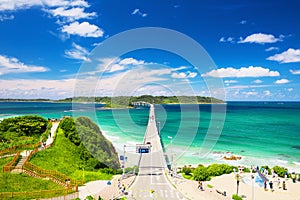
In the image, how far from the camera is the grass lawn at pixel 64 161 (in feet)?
66.7

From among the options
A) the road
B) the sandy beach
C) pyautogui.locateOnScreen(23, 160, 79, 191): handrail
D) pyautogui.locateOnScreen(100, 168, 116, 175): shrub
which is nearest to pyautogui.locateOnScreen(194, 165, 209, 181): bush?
the sandy beach

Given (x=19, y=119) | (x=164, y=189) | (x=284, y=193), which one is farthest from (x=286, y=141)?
(x=19, y=119)

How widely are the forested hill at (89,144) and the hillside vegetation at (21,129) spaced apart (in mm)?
5656

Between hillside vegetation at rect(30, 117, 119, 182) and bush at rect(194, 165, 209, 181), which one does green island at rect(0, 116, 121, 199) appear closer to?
hillside vegetation at rect(30, 117, 119, 182)

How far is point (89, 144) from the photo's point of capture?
79.5 feet

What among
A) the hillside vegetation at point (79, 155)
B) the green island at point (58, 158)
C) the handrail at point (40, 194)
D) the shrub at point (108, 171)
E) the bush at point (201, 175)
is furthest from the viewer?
the shrub at point (108, 171)

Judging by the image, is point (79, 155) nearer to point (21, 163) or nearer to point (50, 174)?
point (50, 174)

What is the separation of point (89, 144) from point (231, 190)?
45.5ft

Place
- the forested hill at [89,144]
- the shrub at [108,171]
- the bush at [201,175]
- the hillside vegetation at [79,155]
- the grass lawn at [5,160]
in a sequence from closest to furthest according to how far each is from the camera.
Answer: the grass lawn at [5,160]
the hillside vegetation at [79,155]
the bush at [201,175]
the shrub at [108,171]
the forested hill at [89,144]

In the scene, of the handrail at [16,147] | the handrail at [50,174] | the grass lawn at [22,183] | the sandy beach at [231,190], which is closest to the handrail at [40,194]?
the grass lawn at [22,183]

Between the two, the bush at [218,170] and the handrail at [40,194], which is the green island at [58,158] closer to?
the handrail at [40,194]

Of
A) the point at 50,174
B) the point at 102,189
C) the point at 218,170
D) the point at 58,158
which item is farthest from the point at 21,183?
the point at 218,170

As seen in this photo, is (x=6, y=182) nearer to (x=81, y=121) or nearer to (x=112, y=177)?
(x=112, y=177)

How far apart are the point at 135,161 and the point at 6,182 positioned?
1328 centimetres
